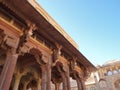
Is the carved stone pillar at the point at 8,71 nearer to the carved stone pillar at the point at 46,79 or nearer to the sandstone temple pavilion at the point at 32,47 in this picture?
the sandstone temple pavilion at the point at 32,47

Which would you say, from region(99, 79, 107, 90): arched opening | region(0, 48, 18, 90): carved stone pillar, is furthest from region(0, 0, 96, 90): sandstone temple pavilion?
region(99, 79, 107, 90): arched opening

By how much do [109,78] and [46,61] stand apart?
21.9 meters

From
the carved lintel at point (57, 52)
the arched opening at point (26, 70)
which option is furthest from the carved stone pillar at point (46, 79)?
the arched opening at point (26, 70)

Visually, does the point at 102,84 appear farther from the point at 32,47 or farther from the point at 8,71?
the point at 8,71

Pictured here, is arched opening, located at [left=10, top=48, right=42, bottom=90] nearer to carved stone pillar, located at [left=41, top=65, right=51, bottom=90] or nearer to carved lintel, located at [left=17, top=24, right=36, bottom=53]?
carved stone pillar, located at [left=41, top=65, right=51, bottom=90]

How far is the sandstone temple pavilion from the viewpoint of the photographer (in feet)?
20.8

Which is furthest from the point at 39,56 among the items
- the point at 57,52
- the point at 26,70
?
the point at 26,70

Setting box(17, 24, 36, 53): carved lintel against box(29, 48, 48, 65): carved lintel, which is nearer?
box(17, 24, 36, 53): carved lintel

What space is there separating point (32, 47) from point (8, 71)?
2.07m

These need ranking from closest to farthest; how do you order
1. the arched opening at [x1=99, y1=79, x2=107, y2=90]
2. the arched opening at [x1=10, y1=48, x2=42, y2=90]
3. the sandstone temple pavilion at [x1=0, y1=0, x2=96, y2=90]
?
the sandstone temple pavilion at [x1=0, y1=0, x2=96, y2=90] → the arched opening at [x1=10, y1=48, x2=42, y2=90] → the arched opening at [x1=99, y1=79, x2=107, y2=90]

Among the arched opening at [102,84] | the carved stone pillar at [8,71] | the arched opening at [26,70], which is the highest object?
the arched opening at [102,84]

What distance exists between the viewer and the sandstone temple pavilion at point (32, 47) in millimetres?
6331

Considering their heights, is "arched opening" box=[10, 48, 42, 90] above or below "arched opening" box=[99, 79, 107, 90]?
below

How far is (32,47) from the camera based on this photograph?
763cm
